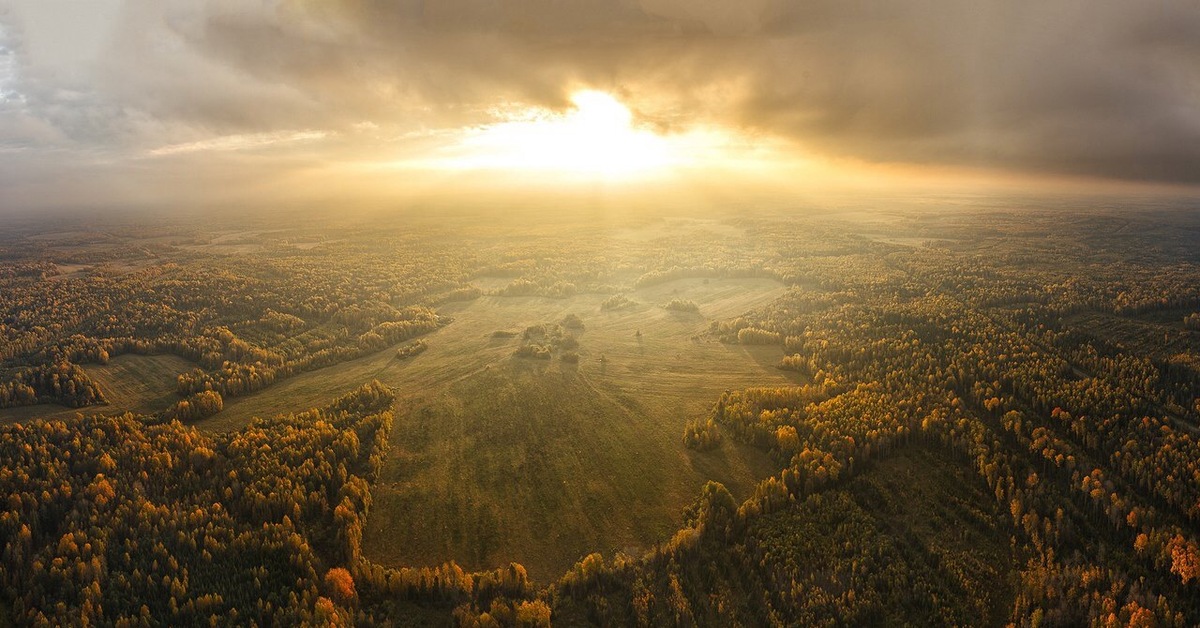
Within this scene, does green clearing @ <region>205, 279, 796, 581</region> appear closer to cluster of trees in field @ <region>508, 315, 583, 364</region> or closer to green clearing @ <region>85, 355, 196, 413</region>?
cluster of trees in field @ <region>508, 315, 583, 364</region>

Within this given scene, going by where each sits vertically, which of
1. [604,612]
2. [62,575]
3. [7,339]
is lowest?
[604,612]

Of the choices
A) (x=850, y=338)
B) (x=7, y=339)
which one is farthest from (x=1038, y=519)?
(x=7, y=339)

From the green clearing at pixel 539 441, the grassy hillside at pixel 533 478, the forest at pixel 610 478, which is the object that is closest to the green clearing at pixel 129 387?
the forest at pixel 610 478

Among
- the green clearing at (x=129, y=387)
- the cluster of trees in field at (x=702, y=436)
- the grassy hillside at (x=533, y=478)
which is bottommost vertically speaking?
the grassy hillside at (x=533, y=478)

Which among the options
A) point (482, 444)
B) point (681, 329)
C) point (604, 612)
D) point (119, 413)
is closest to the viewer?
point (604, 612)

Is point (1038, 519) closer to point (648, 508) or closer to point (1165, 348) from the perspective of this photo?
point (648, 508)

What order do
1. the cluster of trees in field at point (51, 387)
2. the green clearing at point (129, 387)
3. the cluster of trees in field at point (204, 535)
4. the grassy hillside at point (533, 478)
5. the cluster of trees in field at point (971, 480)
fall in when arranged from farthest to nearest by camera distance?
the cluster of trees in field at point (51, 387)
the green clearing at point (129, 387)
the grassy hillside at point (533, 478)
the cluster of trees in field at point (971, 480)
the cluster of trees in field at point (204, 535)

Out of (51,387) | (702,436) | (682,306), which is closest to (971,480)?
(702,436)

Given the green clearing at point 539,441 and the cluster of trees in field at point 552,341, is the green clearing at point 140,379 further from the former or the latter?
the cluster of trees in field at point 552,341
